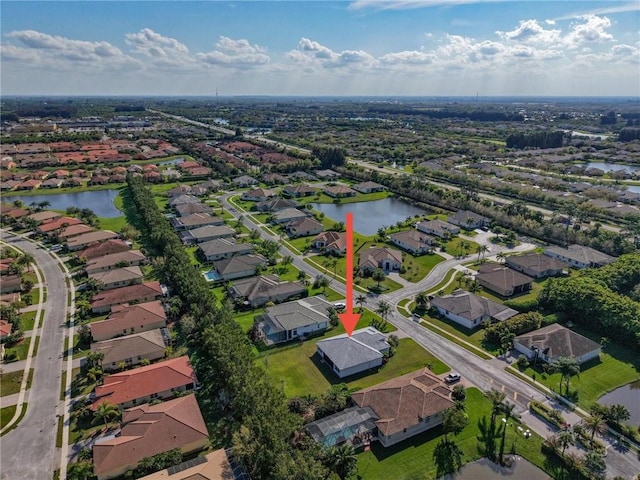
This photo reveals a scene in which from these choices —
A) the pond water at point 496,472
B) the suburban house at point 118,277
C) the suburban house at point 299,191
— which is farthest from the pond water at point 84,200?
the pond water at point 496,472

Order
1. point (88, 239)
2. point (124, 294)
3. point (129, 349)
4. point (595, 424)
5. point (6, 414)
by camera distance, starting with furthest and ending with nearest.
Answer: point (88, 239)
point (124, 294)
point (129, 349)
point (6, 414)
point (595, 424)

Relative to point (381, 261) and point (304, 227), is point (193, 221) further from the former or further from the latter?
point (381, 261)

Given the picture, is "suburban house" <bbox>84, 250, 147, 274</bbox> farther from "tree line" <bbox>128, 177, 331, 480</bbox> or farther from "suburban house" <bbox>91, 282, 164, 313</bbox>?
"tree line" <bbox>128, 177, 331, 480</bbox>

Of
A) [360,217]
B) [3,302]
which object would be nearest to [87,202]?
[3,302]

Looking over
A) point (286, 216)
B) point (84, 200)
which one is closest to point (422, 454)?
point (286, 216)

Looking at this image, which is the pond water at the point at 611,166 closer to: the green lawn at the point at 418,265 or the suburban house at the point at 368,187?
the suburban house at the point at 368,187

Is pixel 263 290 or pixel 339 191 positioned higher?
pixel 339 191
